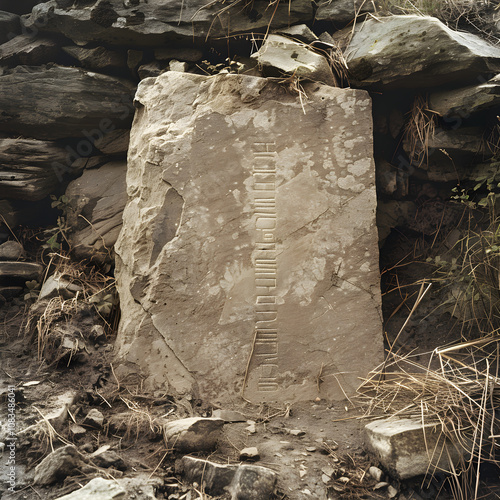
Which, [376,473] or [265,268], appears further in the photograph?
[265,268]

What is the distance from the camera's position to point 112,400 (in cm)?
273

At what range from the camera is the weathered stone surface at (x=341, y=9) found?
12.0 feet

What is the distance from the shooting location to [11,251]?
3.76 metres

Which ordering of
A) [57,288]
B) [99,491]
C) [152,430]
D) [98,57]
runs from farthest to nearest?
[98,57]
[57,288]
[152,430]
[99,491]

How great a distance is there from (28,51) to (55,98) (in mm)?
414

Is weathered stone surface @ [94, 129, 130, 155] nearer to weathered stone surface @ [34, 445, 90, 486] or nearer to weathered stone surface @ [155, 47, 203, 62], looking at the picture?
weathered stone surface @ [155, 47, 203, 62]

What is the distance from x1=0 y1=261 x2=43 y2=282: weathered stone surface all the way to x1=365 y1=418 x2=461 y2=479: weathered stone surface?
2.58 m

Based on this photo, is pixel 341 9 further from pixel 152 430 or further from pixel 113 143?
pixel 152 430

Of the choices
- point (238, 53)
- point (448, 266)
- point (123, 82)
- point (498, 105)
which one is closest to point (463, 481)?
point (448, 266)

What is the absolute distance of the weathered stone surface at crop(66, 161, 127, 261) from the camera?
3.76m

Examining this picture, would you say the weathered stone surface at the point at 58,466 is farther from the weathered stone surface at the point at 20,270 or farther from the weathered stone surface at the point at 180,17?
the weathered stone surface at the point at 180,17

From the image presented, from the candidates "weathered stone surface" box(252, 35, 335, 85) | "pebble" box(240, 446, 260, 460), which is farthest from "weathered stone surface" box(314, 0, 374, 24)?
"pebble" box(240, 446, 260, 460)

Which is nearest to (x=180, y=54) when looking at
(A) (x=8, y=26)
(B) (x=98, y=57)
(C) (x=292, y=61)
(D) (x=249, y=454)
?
(B) (x=98, y=57)

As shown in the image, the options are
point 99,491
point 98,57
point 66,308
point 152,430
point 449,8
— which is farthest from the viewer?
point 98,57
